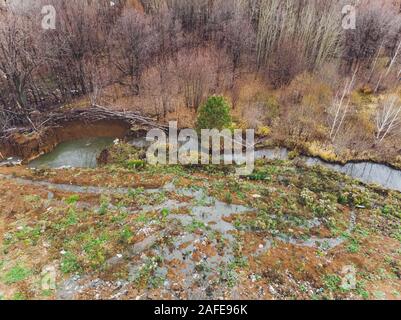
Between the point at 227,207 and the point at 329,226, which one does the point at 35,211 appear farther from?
the point at 329,226

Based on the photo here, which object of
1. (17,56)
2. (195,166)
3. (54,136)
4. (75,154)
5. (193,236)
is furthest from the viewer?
(54,136)

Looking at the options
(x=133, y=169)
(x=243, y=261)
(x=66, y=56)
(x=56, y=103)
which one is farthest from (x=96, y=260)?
(x=66, y=56)

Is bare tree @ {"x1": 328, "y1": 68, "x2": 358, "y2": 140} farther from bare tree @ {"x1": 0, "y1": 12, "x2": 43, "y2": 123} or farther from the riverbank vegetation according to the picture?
bare tree @ {"x1": 0, "y1": 12, "x2": 43, "y2": 123}

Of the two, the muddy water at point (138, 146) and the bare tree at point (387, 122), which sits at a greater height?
the bare tree at point (387, 122)

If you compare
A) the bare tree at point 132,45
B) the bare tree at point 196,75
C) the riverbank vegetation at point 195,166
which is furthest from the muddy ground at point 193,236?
the bare tree at point 132,45

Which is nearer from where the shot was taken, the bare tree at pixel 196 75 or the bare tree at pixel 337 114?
the bare tree at pixel 337 114

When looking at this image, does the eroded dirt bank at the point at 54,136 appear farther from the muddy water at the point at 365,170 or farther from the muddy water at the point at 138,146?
the muddy water at the point at 365,170

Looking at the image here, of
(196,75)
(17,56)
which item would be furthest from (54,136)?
(196,75)

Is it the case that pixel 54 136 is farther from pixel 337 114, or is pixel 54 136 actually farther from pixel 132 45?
pixel 337 114
